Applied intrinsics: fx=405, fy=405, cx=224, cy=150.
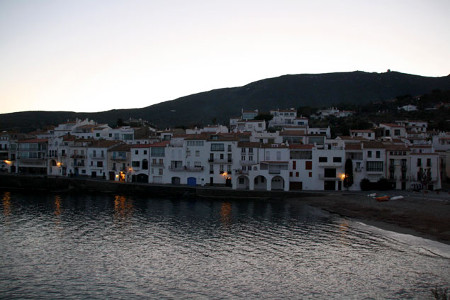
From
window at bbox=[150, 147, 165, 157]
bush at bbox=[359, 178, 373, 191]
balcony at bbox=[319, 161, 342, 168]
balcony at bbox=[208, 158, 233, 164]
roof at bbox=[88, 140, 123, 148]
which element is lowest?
bush at bbox=[359, 178, 373, 191]

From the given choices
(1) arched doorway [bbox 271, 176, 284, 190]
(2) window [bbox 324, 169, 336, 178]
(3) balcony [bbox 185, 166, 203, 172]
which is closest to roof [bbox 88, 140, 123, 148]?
(3) balcony [bbox 185, 166, 203, 172]

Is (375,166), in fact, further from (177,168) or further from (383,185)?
(177,168)

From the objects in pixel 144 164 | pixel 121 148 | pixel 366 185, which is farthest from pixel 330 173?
pixel 121 148

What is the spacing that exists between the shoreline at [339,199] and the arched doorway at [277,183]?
Answer: 292 centimetres

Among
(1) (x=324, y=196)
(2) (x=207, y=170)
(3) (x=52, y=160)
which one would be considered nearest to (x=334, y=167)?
(1) (x=324, y=196)

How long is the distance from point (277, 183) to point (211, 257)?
32775 mm

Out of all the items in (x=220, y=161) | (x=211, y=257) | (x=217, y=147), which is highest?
(x=217, y=147)

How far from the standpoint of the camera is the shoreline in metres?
40.4

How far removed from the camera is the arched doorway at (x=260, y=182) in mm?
61928

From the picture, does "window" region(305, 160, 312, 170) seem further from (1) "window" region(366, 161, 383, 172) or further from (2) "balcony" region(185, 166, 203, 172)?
(2) "balcony" region(185, 166, 203, 172)

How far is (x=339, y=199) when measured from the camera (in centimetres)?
5381

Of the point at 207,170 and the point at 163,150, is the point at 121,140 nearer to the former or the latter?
the point at 163,150

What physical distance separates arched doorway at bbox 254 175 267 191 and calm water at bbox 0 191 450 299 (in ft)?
45.9

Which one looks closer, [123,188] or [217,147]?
[217,147]
